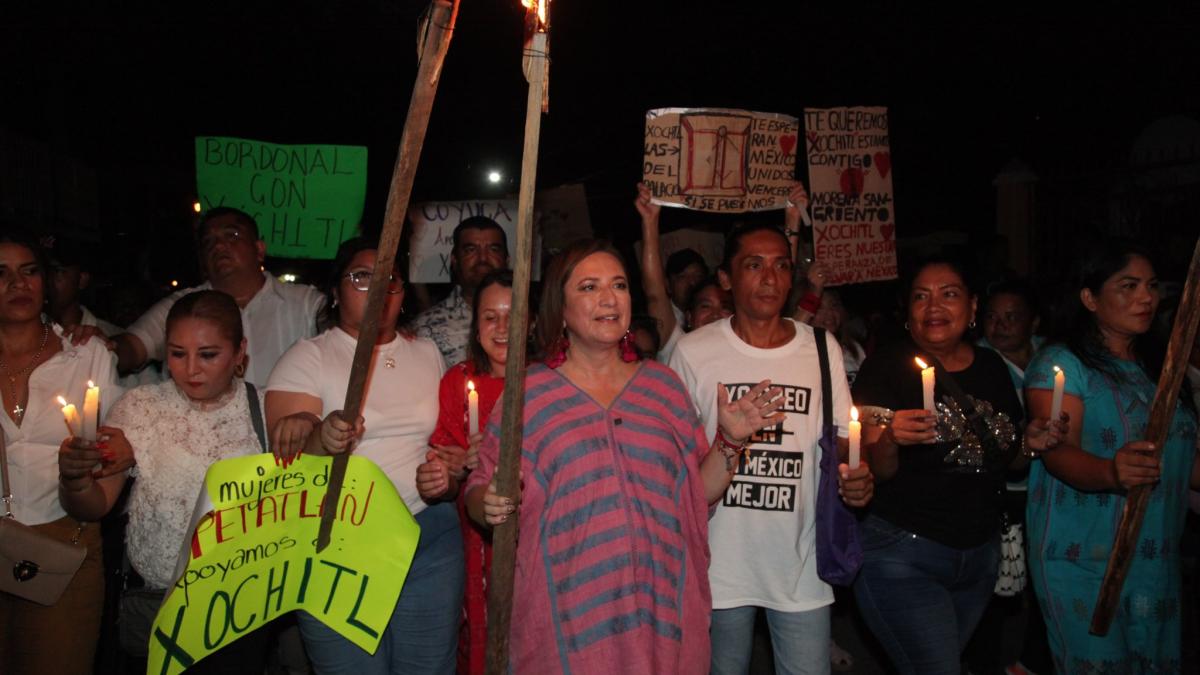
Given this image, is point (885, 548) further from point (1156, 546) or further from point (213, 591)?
point (213, 591)

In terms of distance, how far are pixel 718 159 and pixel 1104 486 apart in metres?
2.67

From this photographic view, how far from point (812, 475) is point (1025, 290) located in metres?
2.88

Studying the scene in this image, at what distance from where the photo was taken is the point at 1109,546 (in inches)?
159

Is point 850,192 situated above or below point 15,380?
above

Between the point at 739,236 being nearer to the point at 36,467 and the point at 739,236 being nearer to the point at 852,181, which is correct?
the point at 36,467

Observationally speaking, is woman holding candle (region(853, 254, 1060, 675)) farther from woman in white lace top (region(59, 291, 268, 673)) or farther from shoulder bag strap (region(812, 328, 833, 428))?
woman in white lace top (region(59, 291, 268, 673))

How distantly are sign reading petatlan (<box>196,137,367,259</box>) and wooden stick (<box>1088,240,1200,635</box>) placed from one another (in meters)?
4.17

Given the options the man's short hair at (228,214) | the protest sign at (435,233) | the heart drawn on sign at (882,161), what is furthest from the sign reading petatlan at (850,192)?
the man's short hair at (228,214)

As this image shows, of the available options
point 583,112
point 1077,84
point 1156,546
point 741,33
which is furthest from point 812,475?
point 583,112

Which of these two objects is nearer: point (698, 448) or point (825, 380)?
point (698, 448)

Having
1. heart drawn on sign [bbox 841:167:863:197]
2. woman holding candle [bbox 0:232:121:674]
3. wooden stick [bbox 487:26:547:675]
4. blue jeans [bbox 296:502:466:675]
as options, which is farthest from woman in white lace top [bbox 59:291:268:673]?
heart drawn on sign [bbox 841:167:863:197]

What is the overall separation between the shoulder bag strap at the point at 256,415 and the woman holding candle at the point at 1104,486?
319 centimetres

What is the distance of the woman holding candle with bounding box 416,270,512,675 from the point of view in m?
3.95

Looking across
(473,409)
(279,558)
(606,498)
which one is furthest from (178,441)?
(606,498)
